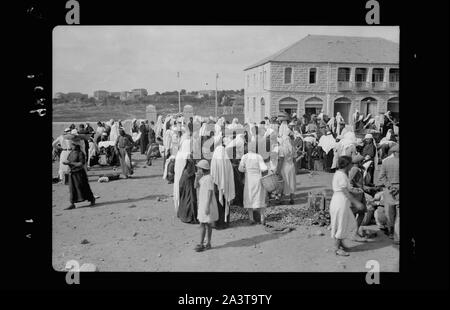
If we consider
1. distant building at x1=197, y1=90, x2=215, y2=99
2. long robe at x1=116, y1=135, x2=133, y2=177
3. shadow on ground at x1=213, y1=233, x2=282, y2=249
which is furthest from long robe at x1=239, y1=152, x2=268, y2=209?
long robe at x1=116, y1=135, x2=133, y2=177

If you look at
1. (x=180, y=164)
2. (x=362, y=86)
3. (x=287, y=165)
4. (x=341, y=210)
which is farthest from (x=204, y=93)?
(x=362, y=86)

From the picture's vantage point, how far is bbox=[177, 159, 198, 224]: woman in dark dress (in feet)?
23.5

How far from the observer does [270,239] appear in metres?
6.56

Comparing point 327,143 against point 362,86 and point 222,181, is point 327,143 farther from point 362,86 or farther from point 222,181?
point 222,181

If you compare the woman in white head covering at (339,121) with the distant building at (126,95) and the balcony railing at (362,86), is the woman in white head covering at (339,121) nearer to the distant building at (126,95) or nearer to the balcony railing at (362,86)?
the balcony railing at (362,86)

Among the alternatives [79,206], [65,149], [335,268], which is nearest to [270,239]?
[335,268]

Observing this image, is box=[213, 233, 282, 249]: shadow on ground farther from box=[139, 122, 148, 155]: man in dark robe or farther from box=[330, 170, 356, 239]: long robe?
box=[139, 122, 148, 155]: man in dark robe

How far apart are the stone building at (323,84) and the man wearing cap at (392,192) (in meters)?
4.05

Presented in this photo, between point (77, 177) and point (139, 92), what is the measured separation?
7.54 ft

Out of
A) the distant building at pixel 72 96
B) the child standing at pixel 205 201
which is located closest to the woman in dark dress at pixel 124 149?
the distant building at pixel 72 96

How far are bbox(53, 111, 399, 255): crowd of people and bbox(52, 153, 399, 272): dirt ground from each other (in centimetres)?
26

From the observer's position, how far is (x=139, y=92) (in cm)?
818

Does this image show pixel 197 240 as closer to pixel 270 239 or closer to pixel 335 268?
pixel 270 239

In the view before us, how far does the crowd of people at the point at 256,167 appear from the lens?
606cm
